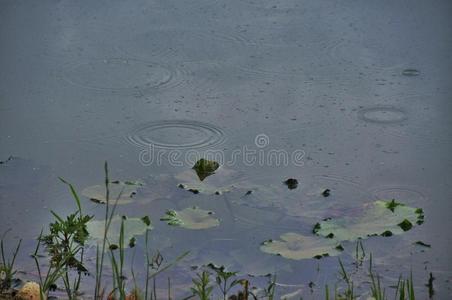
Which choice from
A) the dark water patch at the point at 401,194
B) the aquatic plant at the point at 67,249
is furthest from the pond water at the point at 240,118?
the aquatic plant at the point at 67,249

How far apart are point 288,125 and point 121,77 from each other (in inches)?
30.5

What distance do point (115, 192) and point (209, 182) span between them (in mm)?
313

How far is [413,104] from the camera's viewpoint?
10.2 feet

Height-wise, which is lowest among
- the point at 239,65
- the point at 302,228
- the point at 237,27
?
the point at 302,228

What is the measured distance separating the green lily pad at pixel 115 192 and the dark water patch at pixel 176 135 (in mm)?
246

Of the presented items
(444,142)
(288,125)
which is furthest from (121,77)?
(444,142)

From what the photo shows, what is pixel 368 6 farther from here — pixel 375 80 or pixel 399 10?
pixel 375 80

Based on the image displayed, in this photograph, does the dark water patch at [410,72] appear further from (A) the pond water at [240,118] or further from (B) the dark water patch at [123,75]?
(B) the dark water patch at [123,75]

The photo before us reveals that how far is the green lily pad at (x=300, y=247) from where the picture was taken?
2307mm

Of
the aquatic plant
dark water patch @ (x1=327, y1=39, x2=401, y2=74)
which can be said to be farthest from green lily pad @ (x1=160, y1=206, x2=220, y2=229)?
dark water patch @ (x1=327, y1=39, x2=401, y2=74)

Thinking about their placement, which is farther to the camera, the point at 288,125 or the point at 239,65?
the point at 239,65

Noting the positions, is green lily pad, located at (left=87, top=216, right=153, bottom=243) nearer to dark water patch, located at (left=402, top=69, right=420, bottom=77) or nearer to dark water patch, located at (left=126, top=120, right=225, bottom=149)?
dark water patch, located at (left=126, top=120, right=225, bottom=149)

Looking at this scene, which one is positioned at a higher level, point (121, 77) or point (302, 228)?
point (121, 77)

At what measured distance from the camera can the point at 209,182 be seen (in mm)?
2662
